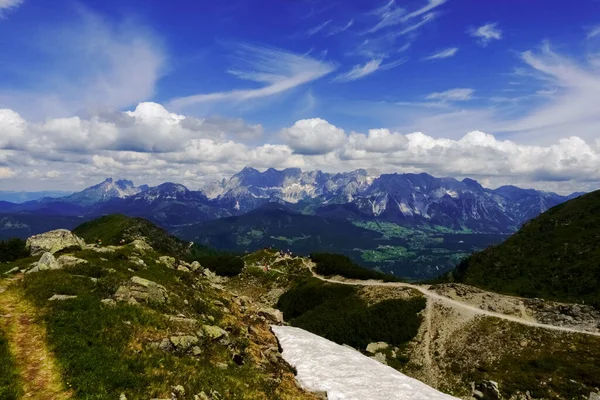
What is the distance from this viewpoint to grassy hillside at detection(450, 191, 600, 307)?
121269mm

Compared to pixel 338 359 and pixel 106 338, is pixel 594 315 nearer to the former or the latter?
pixel 338 359

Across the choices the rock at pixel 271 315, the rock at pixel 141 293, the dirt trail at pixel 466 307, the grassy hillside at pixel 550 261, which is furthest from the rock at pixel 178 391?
the grassy hillside at pixel 550 261

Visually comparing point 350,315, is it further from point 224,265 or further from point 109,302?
point 224,265

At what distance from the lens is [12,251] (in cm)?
5209

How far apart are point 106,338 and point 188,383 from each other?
6.63m

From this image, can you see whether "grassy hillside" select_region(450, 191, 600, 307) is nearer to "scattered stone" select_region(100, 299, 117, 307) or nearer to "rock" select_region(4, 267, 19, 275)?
"scattered stone" select_region(100, 299, 117, 307)

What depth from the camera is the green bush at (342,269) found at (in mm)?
107644

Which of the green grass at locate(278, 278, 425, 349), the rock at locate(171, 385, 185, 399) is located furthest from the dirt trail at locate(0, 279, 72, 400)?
the green grass at locate(278, 278, 425, 349)

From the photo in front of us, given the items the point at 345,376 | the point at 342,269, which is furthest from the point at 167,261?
the point at 342,269

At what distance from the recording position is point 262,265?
135500 mm

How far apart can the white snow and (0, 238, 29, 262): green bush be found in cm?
4462

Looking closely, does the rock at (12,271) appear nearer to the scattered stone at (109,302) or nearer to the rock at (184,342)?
the scattered stone at (109,302)

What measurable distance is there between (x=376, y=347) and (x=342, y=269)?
2131 inches

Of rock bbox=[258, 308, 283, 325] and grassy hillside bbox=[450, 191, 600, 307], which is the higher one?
rock bbox=[258, 308, 283, 325]
